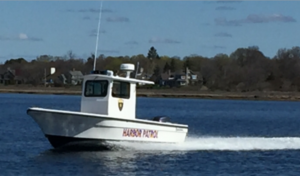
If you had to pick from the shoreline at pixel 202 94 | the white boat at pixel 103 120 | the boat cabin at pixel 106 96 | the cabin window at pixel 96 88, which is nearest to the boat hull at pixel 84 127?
the white boat at pixel 103 120

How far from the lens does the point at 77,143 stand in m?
29.8

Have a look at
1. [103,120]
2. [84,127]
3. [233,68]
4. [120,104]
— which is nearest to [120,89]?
[120,104]

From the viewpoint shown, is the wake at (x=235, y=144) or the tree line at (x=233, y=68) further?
the tree line at (x=233, y=68)

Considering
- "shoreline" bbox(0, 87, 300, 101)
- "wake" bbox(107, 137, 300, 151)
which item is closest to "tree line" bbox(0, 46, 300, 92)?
"shoreline" bbox(0, 87, 300, 101)

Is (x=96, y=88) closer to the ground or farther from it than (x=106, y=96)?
farther from it

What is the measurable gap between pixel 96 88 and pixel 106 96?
58 cm

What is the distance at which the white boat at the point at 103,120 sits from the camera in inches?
1156

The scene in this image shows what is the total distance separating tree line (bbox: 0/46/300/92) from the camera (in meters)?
156

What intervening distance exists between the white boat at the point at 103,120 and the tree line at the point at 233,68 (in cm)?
11026

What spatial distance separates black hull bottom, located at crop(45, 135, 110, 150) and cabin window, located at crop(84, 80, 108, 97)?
1837 millimetres

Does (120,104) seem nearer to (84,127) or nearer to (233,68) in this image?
(84,127)

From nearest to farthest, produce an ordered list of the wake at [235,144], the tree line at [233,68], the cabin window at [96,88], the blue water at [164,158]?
the blue water at [164,158], the cabin window at [96,88], the wake at [235,144], the tree line at [233,68]

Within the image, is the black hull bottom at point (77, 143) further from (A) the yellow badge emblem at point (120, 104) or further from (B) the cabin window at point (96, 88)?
(B) the cabin window at point (96, 88)

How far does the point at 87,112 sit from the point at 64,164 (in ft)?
10.1
